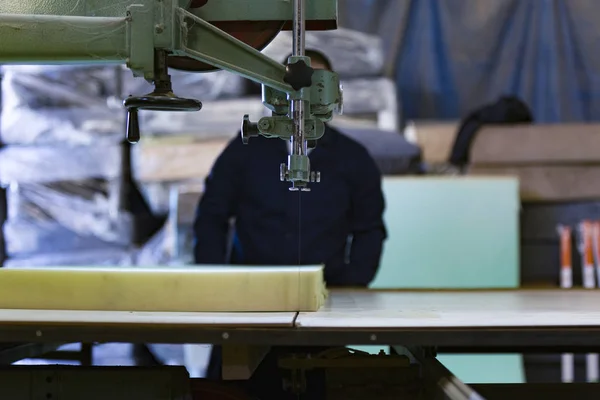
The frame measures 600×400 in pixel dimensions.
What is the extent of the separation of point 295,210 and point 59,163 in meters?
1.31

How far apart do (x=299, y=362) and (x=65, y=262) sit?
84.5 inches

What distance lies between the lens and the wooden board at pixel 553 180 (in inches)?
134

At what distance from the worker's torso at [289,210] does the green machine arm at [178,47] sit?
95cm

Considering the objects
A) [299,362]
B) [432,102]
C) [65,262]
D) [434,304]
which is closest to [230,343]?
[299,362]

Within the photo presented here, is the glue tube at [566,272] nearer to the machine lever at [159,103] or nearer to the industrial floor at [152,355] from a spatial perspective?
the industrial floor at [152,355]

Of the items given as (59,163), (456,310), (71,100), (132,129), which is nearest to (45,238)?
(59,163)

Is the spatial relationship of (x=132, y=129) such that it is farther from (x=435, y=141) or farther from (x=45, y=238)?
(x=435, y=141)

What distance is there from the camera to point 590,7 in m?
3.83

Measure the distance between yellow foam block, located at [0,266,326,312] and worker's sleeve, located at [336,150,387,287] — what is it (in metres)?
1.05

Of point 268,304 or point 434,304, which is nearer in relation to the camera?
point 268,304

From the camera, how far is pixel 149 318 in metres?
1.42

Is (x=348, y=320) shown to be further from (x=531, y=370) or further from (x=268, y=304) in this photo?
(x=531, y=370)

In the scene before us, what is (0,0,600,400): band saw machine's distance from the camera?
136cm

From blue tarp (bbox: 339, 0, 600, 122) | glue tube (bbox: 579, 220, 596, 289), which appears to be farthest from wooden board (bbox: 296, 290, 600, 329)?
blue tarp (bbox: 339, 0, 600, 122)
